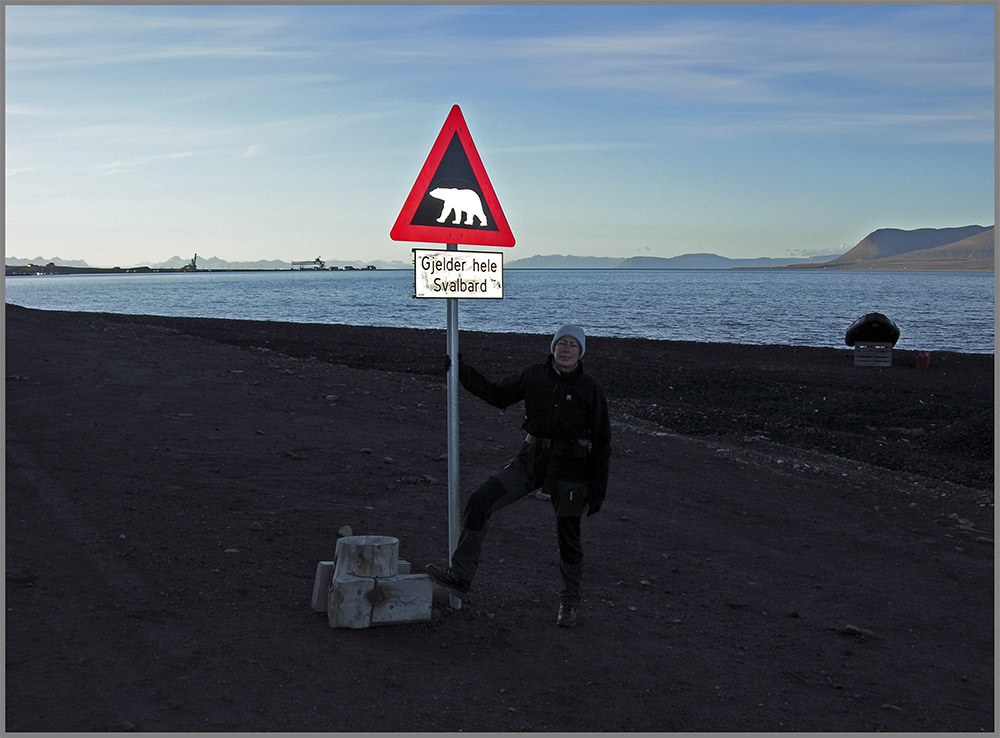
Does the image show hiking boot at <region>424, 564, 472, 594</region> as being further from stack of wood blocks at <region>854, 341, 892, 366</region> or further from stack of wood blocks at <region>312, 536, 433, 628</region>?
stack of wood blocks at <region>854, 341, 892, 366</region>

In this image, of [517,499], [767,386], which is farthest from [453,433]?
[767,386]

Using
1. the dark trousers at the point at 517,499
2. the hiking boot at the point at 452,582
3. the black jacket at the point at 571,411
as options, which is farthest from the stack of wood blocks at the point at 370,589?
the black jacket at the point at 571,411

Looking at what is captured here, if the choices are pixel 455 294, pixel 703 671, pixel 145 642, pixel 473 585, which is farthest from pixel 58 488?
pixel 703 671

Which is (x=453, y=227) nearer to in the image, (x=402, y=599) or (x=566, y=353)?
(x=566, y=353)

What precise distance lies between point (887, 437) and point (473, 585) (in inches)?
393

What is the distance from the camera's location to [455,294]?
5.03 meters

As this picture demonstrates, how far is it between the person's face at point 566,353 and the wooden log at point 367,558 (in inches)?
56.3

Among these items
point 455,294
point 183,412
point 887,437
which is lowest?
point 887,437

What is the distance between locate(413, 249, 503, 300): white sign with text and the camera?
4926 mm

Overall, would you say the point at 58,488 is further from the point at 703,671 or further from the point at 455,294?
the point at 703,671

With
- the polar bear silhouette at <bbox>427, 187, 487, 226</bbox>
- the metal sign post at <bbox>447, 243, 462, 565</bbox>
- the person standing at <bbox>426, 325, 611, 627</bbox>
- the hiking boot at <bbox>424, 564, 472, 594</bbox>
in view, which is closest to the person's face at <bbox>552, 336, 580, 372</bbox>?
the person standing at <bbox>426, 325, 611, 627</bbox>

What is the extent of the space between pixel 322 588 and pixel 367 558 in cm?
37

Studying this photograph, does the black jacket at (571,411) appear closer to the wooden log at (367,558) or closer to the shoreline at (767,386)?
the wooden log at (367,558)

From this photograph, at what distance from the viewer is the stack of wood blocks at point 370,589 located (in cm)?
486
